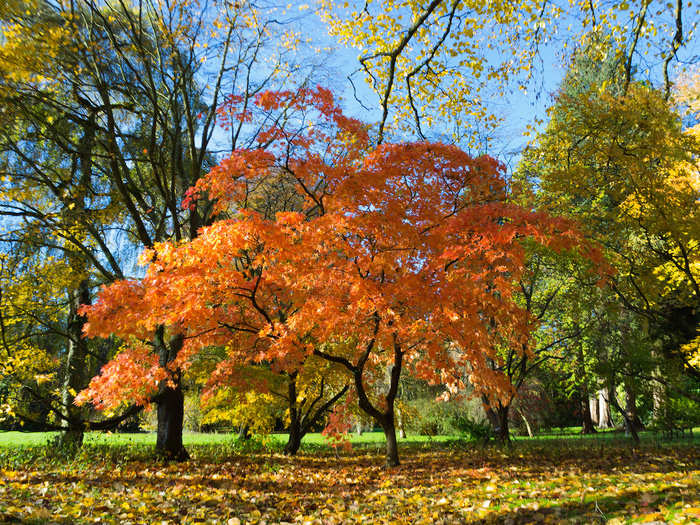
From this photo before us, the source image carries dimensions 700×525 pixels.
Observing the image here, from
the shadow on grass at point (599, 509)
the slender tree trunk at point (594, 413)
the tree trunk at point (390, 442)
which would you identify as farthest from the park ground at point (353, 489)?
the slender tree trunk at point (594, 413)

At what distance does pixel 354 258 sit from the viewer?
23.5ft

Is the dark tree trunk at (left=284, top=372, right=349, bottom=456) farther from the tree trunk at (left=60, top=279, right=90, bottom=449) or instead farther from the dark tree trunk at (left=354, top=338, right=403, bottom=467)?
the tree trunk at (left=60, top=279, right=90, bottom=449)

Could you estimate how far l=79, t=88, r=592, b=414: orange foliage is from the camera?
6.03 metres

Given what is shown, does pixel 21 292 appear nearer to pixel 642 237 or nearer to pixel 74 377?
pixel 74 377

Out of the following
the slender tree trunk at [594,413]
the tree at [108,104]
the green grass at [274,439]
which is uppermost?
the tree at [108,104]

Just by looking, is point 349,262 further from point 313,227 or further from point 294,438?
point 294,438

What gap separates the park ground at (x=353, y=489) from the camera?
149 inches

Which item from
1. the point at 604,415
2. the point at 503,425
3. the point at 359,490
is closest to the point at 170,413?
the point at 359,490

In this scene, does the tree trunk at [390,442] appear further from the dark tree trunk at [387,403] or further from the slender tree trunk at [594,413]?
the slender tree trunk at [594,413]

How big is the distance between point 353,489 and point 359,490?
0.44 ft

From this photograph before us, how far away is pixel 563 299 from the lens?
13.2 meters

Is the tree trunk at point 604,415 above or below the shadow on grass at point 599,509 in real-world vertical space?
below

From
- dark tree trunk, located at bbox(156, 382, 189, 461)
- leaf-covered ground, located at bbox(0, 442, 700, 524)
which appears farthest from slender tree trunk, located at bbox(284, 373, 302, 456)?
dark tree trunk, located at bbox(156, 382, 189, 461)

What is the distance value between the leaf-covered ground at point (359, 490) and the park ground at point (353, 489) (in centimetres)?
1
